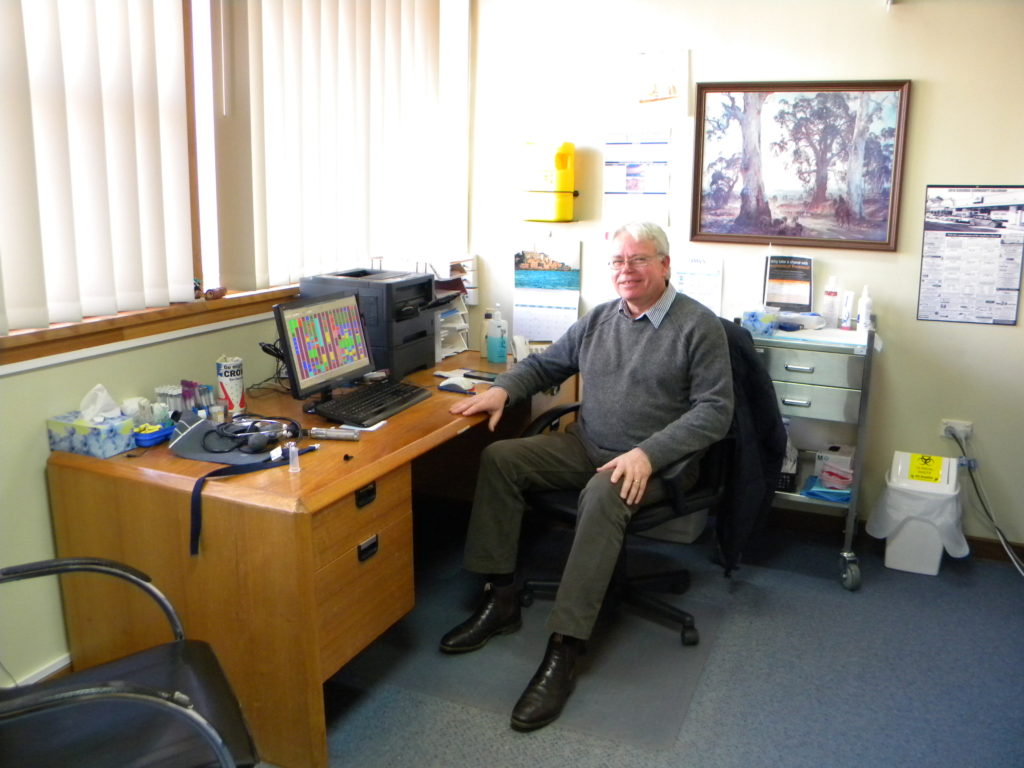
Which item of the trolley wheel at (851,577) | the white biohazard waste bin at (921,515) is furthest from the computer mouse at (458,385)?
the white biohazard waste bin at (921,515)

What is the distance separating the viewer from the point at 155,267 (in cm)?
236

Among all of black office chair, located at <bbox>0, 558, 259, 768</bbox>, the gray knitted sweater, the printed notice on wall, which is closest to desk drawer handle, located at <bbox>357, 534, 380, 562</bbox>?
black office chair, located at <bbox>0, 558, 259, 768</bbox>

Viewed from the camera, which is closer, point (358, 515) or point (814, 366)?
point (358, 515)

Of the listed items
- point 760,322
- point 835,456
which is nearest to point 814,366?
point 760,322

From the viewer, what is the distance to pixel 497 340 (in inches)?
128

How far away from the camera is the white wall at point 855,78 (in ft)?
9.49

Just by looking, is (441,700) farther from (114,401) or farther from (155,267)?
(155,267)

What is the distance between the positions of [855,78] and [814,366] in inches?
39.2

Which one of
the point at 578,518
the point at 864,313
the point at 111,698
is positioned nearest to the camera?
the point at 111,698

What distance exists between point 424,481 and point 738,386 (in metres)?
1.45

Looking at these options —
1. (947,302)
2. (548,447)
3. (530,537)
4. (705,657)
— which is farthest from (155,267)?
(947,302)

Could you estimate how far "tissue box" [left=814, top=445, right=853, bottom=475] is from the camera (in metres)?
3.12

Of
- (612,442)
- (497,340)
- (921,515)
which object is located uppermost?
(497,340)

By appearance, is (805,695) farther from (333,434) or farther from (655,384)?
(333,434)
